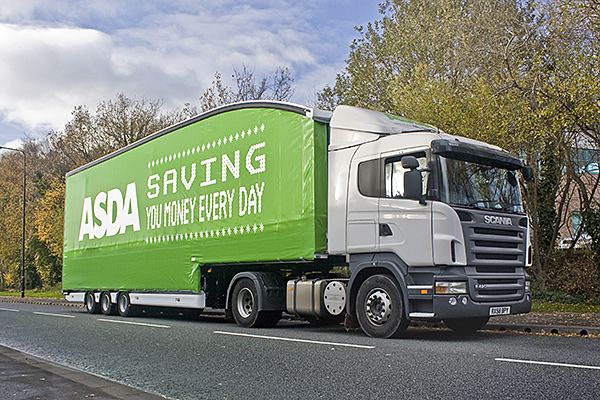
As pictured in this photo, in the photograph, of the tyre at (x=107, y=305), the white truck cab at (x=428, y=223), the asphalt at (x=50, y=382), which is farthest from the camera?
the tyre at (x=107, y=305)

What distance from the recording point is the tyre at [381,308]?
9500 mm

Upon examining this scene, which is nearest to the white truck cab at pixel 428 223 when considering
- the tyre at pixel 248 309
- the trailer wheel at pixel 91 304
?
the tyre at pixel 248 309

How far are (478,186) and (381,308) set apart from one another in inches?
99.2

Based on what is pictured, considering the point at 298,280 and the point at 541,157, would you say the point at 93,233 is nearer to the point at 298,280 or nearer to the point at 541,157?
the point at 298,280

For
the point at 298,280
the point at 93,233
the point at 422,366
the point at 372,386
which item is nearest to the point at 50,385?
the point at 372,386

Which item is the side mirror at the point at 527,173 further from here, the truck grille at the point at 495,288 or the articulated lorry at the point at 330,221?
the truck grille at the point at 495,288

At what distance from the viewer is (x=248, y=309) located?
492 inches

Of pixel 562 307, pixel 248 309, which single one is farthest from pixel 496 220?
pixel 562 307

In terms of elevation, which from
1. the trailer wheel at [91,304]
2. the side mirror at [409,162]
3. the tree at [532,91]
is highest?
the tree at [532,91]

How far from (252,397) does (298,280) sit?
20.1ft

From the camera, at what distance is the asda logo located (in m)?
16.7

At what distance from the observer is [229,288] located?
42.4 ft

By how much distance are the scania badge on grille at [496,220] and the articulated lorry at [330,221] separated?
0.10 feet

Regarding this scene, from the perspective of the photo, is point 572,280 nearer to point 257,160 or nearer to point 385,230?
point 385,230
